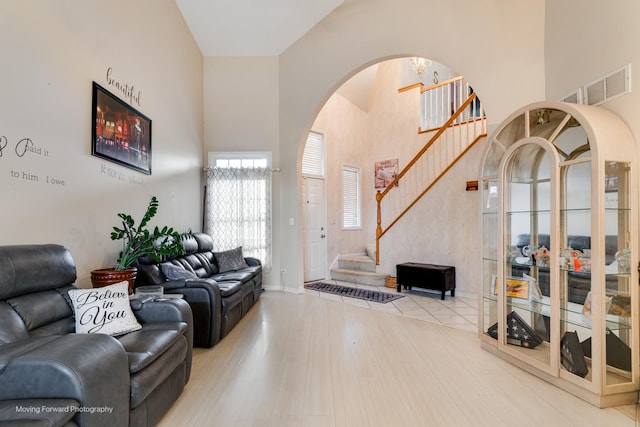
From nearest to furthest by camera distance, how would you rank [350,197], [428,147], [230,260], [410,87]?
[230,260], [428,147], [410,87], [350,197]

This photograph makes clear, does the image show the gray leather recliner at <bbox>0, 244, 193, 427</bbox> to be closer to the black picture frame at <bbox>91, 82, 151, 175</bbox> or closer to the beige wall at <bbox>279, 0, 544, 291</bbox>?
the black picture frame at <bbox>91, 82, 151, 175</bbox>

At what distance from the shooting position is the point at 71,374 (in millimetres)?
1282

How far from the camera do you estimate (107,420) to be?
1397 millimetres

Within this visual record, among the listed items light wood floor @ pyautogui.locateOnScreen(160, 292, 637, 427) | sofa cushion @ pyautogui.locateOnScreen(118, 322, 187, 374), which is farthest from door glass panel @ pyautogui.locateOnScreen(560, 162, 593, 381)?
sofa cushion @ pyautogui.locateOnScreen(118, 322, 187, 374)

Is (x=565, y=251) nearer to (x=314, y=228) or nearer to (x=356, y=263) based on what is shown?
(x=356, y=263)

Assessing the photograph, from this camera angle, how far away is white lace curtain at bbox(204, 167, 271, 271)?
18.0 feet

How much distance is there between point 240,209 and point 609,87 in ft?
15.6

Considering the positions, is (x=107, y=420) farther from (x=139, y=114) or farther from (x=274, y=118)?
(x=274, y=118)

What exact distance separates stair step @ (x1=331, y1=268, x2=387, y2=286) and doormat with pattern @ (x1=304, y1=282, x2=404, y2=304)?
455 millimetres

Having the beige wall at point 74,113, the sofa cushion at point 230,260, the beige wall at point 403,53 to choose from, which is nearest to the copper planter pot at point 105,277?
the beige wall at point 74,113

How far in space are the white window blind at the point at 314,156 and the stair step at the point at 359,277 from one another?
6.88ft

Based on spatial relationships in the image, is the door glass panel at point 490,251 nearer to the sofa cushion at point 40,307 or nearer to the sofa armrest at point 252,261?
the sofa armrest at point 252,261

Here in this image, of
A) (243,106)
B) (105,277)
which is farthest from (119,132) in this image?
(243,106)

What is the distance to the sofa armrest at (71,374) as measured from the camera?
1270mm
